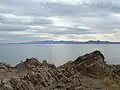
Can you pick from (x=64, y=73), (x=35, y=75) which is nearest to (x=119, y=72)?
(x=64, y=73)

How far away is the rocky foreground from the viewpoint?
20156 millimetres

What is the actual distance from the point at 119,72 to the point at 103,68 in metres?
3.37

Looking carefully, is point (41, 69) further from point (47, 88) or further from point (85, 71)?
point (85, 71)

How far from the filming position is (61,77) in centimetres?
2416

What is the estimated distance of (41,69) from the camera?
24.0m

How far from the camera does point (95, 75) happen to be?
94.9 feet

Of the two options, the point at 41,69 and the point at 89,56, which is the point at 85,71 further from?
the point at 41,69

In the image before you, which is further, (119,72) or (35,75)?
(119,72)

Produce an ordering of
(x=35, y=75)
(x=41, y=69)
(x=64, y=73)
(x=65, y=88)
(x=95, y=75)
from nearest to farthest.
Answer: (x=65, y=88)
(x=35, y=75)
(x=41, y=69)
(x=64, y=73)
(x=95, y=75)

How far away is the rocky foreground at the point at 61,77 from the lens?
20.2 metres

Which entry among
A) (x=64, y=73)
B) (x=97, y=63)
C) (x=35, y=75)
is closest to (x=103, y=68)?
(x=97, y=63)

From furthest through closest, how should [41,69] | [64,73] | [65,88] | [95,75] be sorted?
[95,75]
[64,73]
[41,69]
[65,88]

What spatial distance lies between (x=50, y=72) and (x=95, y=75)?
6.63 metres

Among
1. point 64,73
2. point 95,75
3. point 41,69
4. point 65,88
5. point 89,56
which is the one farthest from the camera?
point 89,56
